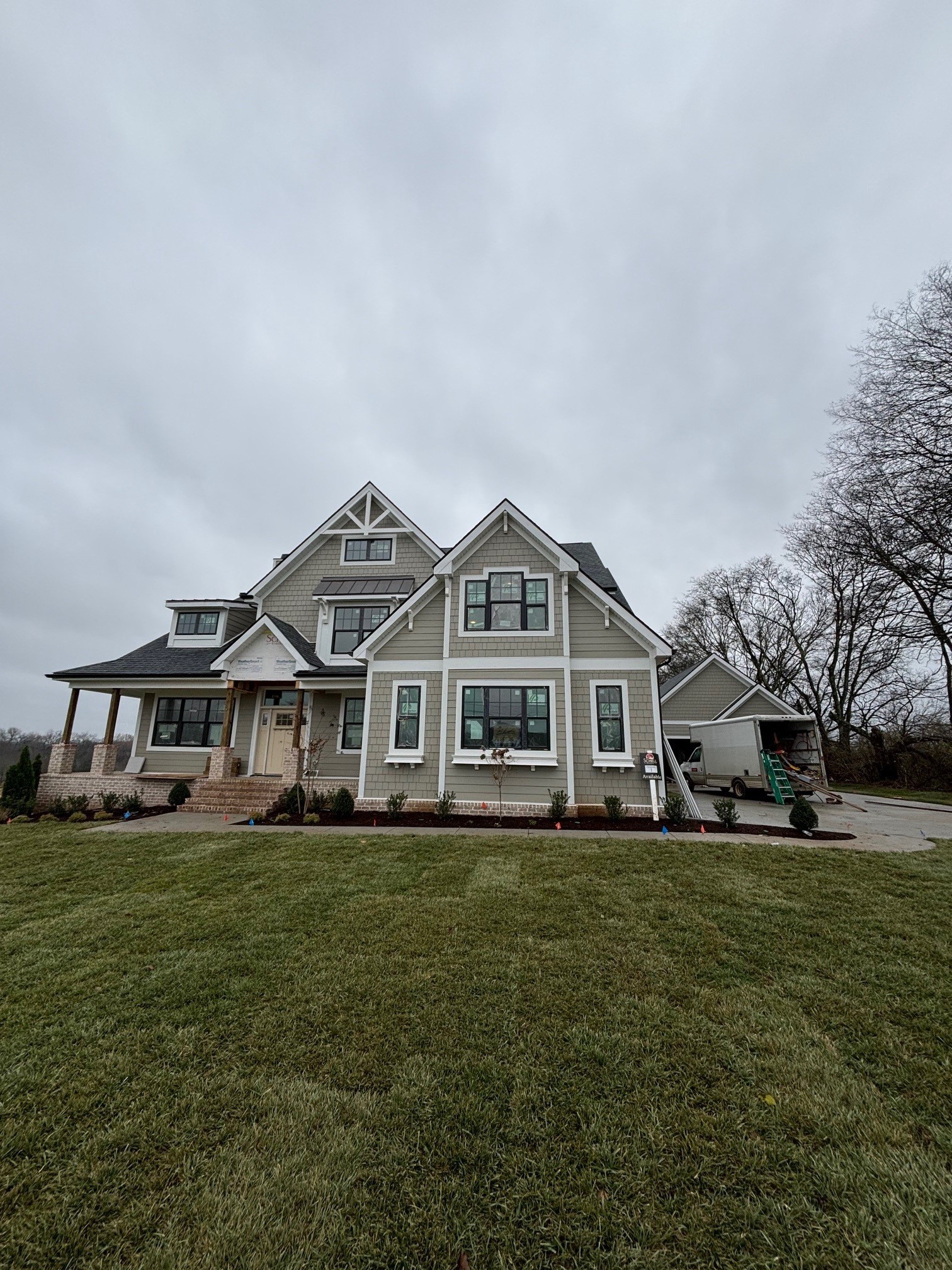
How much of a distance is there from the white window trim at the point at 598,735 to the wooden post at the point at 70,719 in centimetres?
1604

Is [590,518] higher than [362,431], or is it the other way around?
[590,518]

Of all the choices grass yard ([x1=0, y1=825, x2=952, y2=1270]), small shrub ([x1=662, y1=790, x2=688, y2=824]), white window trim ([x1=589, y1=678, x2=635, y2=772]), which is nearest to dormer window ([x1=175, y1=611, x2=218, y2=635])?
grass yard ([x1=0, y1=825, x2=952, y2=1270])

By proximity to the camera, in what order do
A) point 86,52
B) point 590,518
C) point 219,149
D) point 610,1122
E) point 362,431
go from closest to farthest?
point 610,1122 → point 86,52 → point 219,149 → point 362,431 → point 590,518

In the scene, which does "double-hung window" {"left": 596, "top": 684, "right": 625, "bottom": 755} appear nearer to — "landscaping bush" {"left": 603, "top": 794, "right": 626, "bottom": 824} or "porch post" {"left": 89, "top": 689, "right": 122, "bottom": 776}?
"landscaping bush" {"left": 603, "top": 794, "right": 626, "bottom": 824}

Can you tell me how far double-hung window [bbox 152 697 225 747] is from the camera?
15828 millimetres

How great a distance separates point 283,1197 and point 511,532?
40.8 feet

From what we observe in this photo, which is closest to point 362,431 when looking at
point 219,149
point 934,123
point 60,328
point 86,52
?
point 60,328

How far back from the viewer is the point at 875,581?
19.8 meters

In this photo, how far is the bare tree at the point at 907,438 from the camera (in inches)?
542

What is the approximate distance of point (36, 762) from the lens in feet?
46.3

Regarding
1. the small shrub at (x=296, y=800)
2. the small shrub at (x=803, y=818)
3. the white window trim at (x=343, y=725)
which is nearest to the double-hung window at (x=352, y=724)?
the white window trim at (x=343, y=725)

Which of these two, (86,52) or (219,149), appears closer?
(86,52)

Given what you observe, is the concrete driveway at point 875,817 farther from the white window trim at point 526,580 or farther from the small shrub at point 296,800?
the small shrub at point 296,800

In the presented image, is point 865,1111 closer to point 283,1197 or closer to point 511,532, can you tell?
point 283,1197
